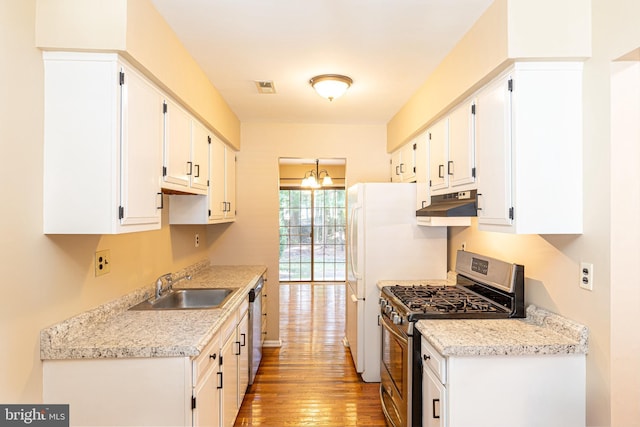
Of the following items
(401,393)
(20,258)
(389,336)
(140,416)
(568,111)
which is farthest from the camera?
(389,336)

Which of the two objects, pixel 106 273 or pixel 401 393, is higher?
pixel 106 273

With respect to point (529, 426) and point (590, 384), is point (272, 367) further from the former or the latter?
point (590, 384)

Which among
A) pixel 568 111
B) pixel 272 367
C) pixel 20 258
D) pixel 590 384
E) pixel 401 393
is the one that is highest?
pixel 568 111

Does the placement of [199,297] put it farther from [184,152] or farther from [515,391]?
[515,391]

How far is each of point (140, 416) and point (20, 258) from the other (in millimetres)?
838

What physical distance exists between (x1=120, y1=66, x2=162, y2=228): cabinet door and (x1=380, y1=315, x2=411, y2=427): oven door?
163 centimetres

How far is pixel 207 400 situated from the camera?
1.88 m

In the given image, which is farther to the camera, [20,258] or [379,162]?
[379,162]

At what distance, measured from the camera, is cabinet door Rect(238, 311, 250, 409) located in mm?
2678

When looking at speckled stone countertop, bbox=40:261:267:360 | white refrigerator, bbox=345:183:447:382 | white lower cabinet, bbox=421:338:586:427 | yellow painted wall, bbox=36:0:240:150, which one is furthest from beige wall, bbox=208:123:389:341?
white lower cabinet, bbox=421:338:586:427

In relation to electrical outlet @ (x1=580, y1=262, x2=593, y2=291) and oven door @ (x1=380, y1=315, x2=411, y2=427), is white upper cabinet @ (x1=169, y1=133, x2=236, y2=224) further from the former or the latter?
electrical outlet @ (x1=580, y1=262, x2=593, y2=291)

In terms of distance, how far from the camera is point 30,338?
1.53 metres

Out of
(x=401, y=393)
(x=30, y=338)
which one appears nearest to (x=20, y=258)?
(x=30, y=338)

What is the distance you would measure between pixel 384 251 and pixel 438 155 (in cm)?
99
